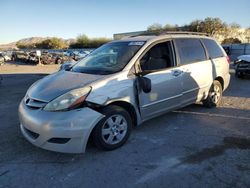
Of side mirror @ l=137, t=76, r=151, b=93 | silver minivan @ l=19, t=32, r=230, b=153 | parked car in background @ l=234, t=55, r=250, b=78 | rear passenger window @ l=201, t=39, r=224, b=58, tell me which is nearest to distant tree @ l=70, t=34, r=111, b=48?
parked car in background @ l=234, t=55, r=250, b=78

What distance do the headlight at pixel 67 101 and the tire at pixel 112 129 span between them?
0.38 meters

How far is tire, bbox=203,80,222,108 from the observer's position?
222 inches

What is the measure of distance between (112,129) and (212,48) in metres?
3.45

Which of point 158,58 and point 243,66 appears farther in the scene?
point 243,66

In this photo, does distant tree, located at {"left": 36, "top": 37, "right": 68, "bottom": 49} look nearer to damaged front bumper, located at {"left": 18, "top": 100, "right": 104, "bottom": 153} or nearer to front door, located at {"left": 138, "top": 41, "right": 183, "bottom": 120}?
front door, located at {"left": 138, "top": 41, "right": 183, "bottom": 120}

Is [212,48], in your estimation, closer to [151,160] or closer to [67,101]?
[151,160]

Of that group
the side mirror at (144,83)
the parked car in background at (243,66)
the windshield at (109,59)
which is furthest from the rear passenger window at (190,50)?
the parked car in background at (243,66)

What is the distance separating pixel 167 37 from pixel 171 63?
52 centimetres

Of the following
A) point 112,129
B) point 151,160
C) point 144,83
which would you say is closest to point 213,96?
point 144,83

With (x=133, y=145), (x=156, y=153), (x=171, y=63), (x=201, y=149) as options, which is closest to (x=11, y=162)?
(x=133, y=145)

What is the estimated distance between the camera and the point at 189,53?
4891mm

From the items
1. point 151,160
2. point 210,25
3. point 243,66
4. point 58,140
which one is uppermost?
point 210,25

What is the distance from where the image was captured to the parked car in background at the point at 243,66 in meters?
10.3

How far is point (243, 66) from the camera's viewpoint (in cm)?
1048
